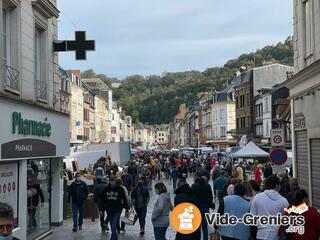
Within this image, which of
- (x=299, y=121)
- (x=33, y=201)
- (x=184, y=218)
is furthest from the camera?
(x=299, y=121)

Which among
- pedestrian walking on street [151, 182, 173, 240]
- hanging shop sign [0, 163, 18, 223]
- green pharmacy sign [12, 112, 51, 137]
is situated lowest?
pedestrian walking on street [151, 182, 173, 240]

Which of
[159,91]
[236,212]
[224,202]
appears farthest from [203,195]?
[159,91]

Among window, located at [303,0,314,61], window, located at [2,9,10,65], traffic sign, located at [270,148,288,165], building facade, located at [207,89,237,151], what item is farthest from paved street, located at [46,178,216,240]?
building facade, located at [207,89,237,151]

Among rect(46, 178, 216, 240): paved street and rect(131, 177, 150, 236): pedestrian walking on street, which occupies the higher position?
rect(131, 177, 150, 236): pedestrian walking on street

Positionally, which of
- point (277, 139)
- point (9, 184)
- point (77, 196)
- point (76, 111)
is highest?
point (76, 111)

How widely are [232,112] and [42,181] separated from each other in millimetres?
72966

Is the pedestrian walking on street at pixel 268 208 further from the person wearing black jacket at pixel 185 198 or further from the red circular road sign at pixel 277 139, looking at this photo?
the red circular road sign at pixel 277 139

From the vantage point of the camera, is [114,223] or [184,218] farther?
[114,223]

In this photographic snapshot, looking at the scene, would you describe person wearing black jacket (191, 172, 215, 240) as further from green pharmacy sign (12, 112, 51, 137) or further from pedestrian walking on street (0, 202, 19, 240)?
pedestrian walking on street (0, 202, 19, 240)

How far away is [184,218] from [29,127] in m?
5.78

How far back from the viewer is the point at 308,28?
60.8 ft

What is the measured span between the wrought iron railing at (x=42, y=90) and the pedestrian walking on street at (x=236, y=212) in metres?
7.99

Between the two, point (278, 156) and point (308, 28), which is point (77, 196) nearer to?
point (278, 156)

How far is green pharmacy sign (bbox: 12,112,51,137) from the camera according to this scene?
12316 millimetres
